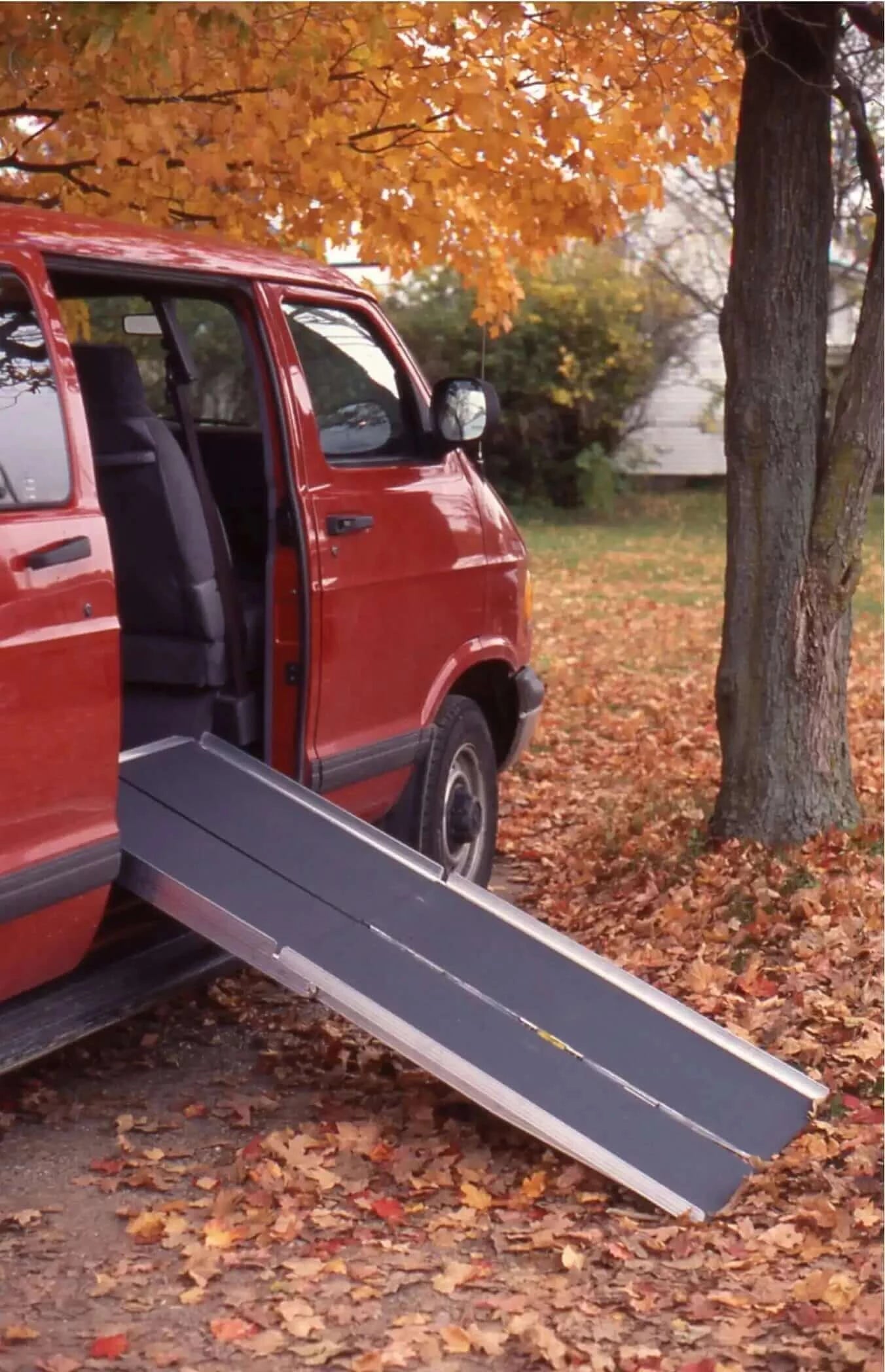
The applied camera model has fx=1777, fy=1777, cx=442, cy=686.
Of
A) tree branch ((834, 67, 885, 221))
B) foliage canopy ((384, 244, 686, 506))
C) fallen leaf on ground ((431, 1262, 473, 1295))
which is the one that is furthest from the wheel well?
foliage canopy ((384, 244, 686, 506))

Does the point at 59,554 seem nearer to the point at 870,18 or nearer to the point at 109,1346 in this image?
the point at 109,1346

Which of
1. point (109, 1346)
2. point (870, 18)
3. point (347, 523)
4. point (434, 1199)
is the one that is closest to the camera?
point (109, 1346)

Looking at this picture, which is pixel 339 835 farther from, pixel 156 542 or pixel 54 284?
pixel 54 284

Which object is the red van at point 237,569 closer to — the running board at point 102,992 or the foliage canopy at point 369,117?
the running board at point 102,992

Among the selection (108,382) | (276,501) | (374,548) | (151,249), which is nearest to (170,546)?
(276,501)

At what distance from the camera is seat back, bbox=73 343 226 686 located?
521cm

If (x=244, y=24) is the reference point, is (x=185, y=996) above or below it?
below

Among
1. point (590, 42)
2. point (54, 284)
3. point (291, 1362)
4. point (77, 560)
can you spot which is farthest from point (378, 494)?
point (291, 1362)

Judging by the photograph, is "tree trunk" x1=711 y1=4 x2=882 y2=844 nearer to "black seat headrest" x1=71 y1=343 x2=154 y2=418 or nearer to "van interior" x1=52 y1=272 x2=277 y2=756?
"van interior" x1=52 y1=272 x2=277 y2=756

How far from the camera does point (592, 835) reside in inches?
306

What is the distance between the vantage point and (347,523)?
5.57 metres

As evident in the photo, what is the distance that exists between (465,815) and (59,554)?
2.62 metres

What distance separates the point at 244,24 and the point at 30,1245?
364 centimetres

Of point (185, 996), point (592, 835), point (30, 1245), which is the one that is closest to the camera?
point (30, 1245)
